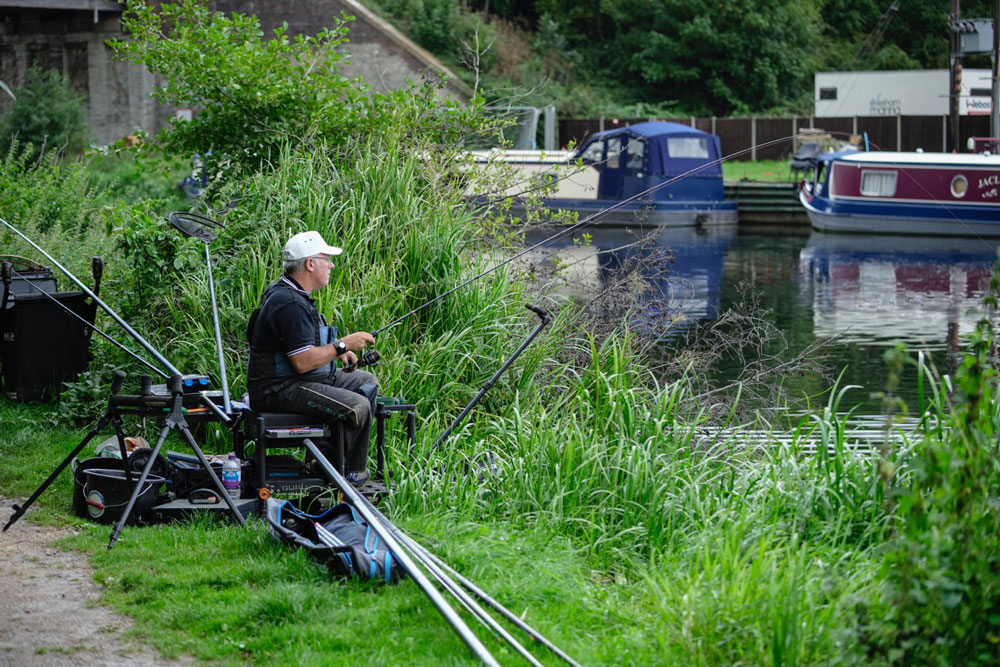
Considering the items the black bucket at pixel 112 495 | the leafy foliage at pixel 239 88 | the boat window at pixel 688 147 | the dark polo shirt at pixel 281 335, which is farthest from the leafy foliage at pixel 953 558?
the boat window at pixel 688 147

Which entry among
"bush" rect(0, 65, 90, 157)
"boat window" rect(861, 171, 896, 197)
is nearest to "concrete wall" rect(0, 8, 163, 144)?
"bush" rect(0, 65, 90, 157)

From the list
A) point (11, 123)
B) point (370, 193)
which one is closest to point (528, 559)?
point (370, 193)

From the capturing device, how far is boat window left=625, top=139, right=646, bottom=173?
35.8m

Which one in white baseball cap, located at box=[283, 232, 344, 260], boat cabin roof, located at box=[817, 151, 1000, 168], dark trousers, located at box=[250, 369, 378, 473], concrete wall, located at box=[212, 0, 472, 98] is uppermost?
concrete wall, located at box=[212, 0, 472, 98]

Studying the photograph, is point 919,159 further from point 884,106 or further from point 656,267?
point 656,267

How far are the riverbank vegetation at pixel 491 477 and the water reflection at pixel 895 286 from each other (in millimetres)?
5536

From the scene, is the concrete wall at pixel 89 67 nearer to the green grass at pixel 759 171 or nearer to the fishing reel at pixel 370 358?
the green grass at pixel 759 171

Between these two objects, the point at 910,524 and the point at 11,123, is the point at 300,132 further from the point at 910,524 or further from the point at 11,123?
the point at 11,123

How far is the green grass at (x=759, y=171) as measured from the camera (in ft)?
134

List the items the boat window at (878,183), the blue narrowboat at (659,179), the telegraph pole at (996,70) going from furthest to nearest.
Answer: the blue narrowboat at (659,179)
the boat window at (878,183)
the telegraph pole at (996,70)

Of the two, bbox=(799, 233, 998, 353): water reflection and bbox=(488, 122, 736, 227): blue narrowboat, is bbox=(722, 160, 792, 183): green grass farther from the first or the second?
bbox=(799, 233, 998, 353): water reflection

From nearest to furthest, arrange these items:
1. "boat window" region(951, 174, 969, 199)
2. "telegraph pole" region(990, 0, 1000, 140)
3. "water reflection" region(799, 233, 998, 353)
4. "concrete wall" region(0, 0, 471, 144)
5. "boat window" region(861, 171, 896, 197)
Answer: "water reflection" region(799, 233, 998, 353) < "boat window" region(951, 174, 969, 199) < "telegraph pole" region(990, 0, 1000, 140) < "boat window" region(861, 171, 896, 197) < "concrete wall" region(0, 0, 471, 144)

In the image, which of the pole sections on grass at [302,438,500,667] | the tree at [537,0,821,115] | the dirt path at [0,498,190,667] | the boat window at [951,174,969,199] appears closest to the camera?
the pole sections on grass at [302,438,500,667]

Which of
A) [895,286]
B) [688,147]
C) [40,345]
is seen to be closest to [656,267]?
[40,345]
